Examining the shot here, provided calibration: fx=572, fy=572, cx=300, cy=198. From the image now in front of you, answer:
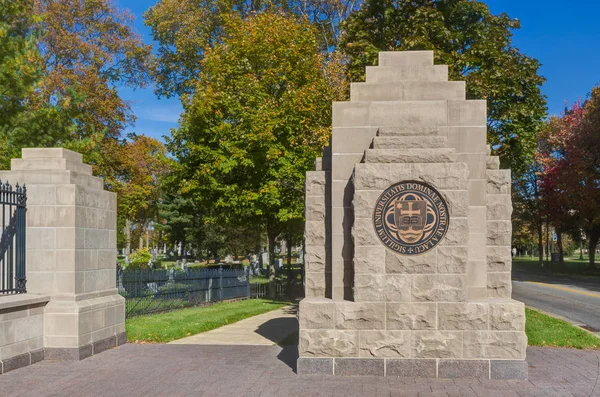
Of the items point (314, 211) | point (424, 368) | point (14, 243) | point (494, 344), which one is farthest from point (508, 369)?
point (14, 243)

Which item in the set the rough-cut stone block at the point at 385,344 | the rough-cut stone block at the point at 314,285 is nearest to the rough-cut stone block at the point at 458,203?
the rough-cut stone block at the point at 385,344

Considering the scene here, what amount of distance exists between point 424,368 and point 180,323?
24.3ft

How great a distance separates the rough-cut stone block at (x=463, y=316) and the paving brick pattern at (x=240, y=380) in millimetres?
748

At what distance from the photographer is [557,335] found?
11.9 metres

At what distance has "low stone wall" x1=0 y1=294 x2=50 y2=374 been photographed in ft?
28.4

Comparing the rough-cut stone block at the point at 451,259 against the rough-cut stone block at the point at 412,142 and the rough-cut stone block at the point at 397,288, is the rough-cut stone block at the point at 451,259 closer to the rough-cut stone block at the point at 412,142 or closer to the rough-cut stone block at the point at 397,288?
the rough-cut stone block at the point at 397,288

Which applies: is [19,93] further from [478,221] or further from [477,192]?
[478,221]

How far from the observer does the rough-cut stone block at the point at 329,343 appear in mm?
8266

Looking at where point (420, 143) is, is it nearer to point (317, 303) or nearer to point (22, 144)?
point (317, 303)

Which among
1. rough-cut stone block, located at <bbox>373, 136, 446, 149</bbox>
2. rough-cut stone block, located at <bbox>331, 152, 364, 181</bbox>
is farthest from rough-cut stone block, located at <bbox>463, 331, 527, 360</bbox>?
rough-cut stone block, located at <bbox>331, 152, 364, 181</bbox>

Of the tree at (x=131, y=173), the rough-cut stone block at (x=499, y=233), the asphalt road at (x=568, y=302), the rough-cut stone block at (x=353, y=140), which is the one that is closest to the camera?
the rough-cut stone block at (x=499, y=233)

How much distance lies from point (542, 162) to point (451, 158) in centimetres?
3606

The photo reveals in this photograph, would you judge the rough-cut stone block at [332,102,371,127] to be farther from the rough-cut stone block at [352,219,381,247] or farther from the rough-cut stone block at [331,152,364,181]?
the rough-cut stone block at [352,219,381,247]

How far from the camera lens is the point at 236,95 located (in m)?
22.4
